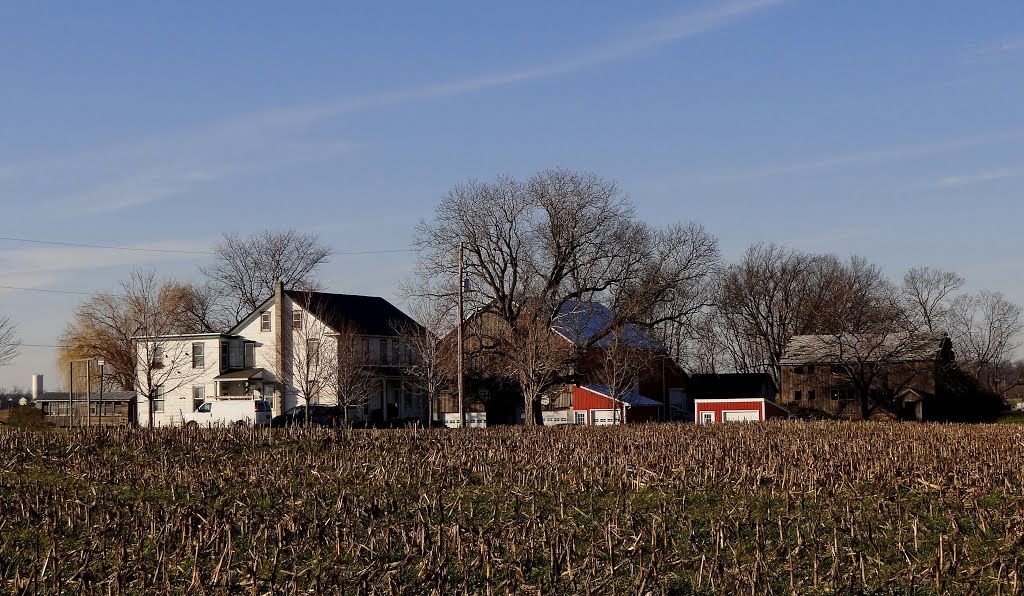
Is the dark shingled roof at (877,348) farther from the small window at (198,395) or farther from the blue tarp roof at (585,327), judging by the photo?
the small window at (198,395)

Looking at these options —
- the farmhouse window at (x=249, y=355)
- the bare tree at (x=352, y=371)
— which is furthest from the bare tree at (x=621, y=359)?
the farmhouse window at (x=249, y=355)

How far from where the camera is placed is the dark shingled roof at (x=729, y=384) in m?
81.8

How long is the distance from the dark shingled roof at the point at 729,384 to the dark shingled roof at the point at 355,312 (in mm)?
22929

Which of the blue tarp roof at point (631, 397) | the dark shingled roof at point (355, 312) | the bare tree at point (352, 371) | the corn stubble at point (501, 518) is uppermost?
the dark shingled roof at point (355, 312)

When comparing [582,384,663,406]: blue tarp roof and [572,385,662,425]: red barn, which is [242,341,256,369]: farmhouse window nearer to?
[572,385,662,425]: red barn

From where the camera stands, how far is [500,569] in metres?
11.9

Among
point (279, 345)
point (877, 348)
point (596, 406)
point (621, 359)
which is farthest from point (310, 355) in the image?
point (877, 348)

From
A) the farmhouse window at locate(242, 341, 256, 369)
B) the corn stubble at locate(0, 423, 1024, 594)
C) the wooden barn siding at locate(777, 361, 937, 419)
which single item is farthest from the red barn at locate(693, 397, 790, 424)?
the corn stubble at locate(0, 423, 1024, 594)

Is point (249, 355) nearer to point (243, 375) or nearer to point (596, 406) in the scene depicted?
point (243, 375)

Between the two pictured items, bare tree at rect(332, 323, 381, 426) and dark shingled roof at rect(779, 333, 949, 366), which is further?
dark shingled roof at rect(779, 333, 949, 366)

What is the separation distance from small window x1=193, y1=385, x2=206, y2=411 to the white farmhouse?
6 centimetres

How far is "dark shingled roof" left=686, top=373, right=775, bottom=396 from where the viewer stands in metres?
81.8

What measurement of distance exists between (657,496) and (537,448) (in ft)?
26.9

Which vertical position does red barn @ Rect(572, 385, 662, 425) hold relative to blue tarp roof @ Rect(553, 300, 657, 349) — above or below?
below
